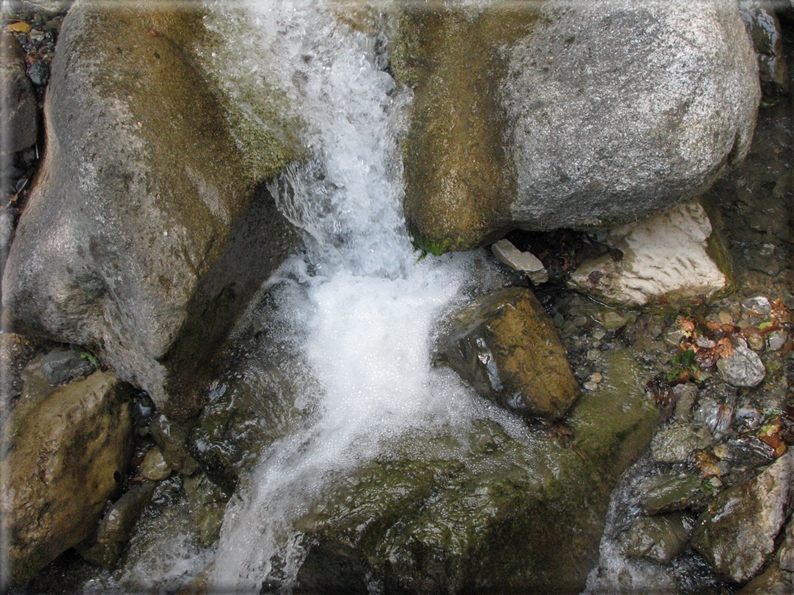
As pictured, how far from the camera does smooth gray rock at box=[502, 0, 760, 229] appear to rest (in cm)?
259

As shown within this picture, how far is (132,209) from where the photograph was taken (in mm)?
2867

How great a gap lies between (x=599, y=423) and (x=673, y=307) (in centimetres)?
98

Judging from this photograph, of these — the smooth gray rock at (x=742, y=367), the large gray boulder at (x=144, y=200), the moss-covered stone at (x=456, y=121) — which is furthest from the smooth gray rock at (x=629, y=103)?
the large gray boulder at (x=144, y=200)

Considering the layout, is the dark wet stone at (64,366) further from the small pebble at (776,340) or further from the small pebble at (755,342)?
the small pebble at (776,340)

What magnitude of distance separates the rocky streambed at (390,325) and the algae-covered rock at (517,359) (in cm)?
2

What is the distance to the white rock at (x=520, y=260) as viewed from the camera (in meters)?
3.65

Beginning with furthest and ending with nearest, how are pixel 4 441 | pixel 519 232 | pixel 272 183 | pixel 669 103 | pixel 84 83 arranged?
pixel 519 232 < pixel 272 183 < pixel 4 441 < pixel 84 83 < pixel 669 103

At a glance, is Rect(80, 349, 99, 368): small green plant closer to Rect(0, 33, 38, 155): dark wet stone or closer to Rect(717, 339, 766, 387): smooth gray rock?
Rect(0, 33, 38, 155): dark wet stone

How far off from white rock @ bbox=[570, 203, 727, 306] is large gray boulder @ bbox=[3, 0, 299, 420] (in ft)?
7.55

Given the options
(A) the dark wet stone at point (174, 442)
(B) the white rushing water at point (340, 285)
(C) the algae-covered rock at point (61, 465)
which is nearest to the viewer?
(C) the algae-covered rock at point (61, 465)

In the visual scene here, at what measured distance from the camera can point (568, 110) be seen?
279 cm

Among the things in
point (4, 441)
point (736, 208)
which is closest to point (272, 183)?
point (4, 441)

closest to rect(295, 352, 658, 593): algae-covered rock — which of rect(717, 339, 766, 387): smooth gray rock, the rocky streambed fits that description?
the rocky streambed

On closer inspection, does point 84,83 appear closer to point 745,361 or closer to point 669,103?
point 669,103
